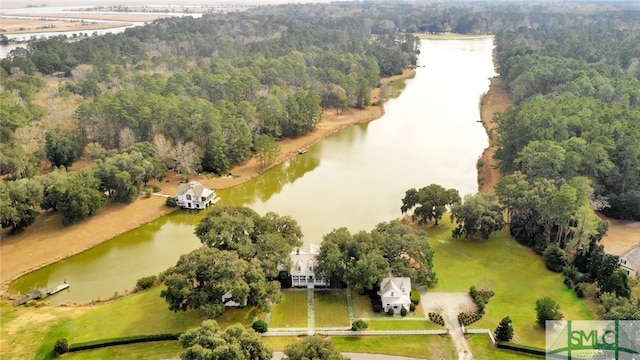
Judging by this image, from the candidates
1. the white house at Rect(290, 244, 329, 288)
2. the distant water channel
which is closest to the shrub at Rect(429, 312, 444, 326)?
the white house at Rect(290, 244, 329, 288)

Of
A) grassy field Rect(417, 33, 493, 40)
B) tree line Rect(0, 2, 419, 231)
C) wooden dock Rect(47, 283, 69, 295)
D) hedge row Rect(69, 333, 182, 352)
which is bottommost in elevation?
wooden dock Rect(47, 283, 69, 295)

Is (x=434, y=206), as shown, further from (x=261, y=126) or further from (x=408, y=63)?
(x=408, y=63)

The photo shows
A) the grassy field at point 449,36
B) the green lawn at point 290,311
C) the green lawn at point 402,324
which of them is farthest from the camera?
the grassy field at point 449,36

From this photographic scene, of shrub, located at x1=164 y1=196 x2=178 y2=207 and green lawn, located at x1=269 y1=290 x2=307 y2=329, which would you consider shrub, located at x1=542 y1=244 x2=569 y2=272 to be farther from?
shrub, located at x1=164 y1=196 x2=178 y2=207

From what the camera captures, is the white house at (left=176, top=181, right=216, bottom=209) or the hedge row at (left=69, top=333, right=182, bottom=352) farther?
the white house at (left=176, top=181, right=216, bottom=209)

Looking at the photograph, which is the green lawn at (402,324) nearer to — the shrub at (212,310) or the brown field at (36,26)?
the shrub at (212,310)

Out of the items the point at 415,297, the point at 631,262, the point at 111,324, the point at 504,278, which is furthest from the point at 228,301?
the point at 631,262

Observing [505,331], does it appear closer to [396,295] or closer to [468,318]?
[468,318]

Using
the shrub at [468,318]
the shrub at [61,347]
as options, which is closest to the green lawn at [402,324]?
the shrub at [468,318]
